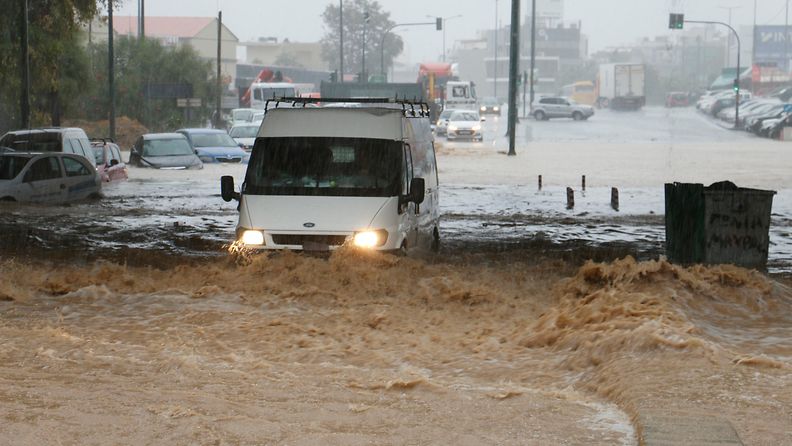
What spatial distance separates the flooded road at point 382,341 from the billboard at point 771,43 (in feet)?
472

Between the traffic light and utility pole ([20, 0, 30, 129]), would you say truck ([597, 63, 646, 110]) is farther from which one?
utility pole ([20, 0, 30, 129])

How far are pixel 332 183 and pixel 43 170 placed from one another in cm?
1294

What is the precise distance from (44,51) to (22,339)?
83.1ft

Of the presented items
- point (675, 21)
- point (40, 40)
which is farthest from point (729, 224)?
point (675, 21)

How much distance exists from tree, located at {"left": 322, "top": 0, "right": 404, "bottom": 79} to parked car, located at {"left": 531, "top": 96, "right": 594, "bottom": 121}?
2473 inches

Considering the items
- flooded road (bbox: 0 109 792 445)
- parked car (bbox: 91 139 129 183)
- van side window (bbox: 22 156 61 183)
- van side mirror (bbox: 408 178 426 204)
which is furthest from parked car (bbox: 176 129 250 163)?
van side mirror (bbox: 408 178 426 204)

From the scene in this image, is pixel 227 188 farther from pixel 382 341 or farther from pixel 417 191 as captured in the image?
pixel 382 341

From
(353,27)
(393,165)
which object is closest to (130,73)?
(393,165)

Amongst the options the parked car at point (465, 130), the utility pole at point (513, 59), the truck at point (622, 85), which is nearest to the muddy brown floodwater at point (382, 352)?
the utility pole at point (513, 59)

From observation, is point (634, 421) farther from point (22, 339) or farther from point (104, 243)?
point (104, 243)

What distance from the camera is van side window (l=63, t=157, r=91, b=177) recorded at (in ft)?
83.8

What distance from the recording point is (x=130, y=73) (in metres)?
63.2

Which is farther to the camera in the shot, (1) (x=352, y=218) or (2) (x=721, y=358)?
(1) (x=352, y=218)

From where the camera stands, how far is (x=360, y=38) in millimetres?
150375
